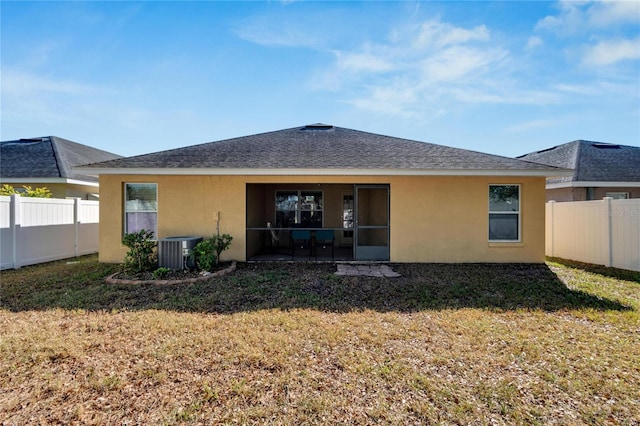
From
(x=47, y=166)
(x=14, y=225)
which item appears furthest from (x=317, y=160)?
(x=47, y=166)

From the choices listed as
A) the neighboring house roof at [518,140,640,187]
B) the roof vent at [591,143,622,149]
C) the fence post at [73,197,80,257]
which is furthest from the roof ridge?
the roof vent at [591,143,622,149]

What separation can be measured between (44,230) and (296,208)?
8.08 metres

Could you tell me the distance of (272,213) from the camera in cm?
1253

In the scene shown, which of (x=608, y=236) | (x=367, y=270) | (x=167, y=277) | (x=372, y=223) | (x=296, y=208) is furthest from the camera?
(x=296, y=208)

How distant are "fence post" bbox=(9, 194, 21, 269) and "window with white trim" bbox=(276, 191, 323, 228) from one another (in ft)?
25.5

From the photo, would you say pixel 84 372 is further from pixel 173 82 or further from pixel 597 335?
pixel 173 82

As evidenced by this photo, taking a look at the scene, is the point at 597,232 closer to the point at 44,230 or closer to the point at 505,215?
the point at 505,215

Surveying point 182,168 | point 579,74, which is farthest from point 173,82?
point 579,74

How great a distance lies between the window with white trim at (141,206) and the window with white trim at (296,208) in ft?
16.1

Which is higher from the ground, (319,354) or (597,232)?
(597,232)

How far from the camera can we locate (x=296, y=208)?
12531mm

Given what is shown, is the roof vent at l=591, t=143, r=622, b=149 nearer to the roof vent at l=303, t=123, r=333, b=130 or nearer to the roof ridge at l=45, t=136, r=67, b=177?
the roof vent at l=303, t=123, r=333, b=130

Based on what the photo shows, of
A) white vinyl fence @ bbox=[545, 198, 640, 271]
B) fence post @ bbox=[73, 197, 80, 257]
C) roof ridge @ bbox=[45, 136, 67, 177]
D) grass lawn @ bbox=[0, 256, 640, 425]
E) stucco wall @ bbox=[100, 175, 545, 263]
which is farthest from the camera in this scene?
roof ridge @ bbox=[45, 136, 67, 177]

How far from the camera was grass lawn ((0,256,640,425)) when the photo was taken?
2.48 meters
